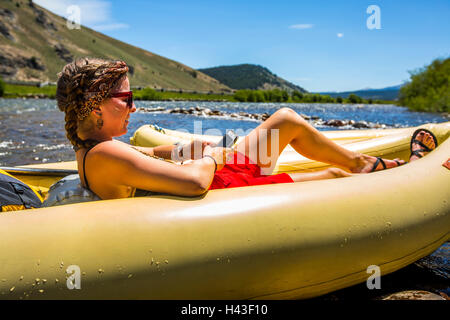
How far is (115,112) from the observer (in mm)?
Answer: 1380

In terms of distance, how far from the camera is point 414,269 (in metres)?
1.89

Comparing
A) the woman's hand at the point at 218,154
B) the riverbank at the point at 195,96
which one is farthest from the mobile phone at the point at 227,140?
the riverbank at the point at 195,96

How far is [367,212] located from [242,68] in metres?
150

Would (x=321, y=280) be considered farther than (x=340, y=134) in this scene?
No

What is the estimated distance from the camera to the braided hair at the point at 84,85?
4.27ft

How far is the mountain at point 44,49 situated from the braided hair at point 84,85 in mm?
51347

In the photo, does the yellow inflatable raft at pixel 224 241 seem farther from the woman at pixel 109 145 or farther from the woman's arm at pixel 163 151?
the woman's arm at pixel 163 151

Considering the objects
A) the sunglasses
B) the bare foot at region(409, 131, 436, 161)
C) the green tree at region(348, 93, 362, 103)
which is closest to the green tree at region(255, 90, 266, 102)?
the green tree at region(348, 93, 362, 103)

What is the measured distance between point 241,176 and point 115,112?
740 millimetres

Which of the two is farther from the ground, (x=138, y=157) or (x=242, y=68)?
(x=242, y=68)

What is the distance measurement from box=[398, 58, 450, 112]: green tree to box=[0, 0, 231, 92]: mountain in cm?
3692

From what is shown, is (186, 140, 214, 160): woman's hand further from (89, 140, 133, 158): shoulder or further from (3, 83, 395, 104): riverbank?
(3, 83, 395, 104): riverbank
